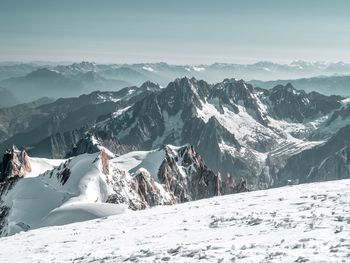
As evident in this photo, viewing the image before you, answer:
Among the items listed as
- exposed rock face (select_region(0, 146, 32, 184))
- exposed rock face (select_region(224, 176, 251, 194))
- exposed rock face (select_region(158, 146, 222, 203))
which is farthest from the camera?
exposed rock face (select_region(224, 176, 251, 194))

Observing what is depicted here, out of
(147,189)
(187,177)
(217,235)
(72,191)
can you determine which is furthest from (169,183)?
(217,235)

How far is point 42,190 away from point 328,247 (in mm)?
77502

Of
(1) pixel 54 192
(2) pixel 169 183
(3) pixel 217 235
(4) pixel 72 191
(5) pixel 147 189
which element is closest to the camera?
(3) pixel 217 235

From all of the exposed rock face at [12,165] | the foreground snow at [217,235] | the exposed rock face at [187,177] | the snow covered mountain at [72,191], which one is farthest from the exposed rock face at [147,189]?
the foreground snow at [217,235]

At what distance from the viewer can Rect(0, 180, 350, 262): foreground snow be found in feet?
76.8

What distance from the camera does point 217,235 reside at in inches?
1159

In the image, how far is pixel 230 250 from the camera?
24.2 metres

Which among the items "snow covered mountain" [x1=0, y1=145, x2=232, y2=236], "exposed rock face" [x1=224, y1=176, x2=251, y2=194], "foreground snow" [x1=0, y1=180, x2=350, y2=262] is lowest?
"exposed rock face" [x1=224, y1=176, x2=251, y2=194]

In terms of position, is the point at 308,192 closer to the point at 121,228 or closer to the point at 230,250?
the point at 121,228

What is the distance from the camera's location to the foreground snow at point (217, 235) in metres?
23.4

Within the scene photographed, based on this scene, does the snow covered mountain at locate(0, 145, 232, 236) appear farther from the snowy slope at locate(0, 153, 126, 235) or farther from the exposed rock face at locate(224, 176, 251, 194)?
the exposed rock face at locate(224, 176, 251, 194)

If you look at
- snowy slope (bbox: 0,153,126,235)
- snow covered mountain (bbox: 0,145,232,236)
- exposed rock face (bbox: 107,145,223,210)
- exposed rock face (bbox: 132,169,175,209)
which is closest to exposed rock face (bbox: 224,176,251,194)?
exposed rock face (bbox: 107,145,223,210)

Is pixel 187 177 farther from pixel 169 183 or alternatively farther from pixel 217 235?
pixel 217 235

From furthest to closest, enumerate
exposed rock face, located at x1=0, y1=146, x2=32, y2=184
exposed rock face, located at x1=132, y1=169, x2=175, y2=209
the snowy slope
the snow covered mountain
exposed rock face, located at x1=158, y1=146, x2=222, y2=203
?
exposed rock face, located at x1=158, y1=146, x2=222, y2=203 < exposed rock face, located at x1=0, y1=146, x2=32, y2=184 < exposed rock face, located at x1=132, y1=169, x2=175, y2=209 < the snowy slope < the snow covered mountain
